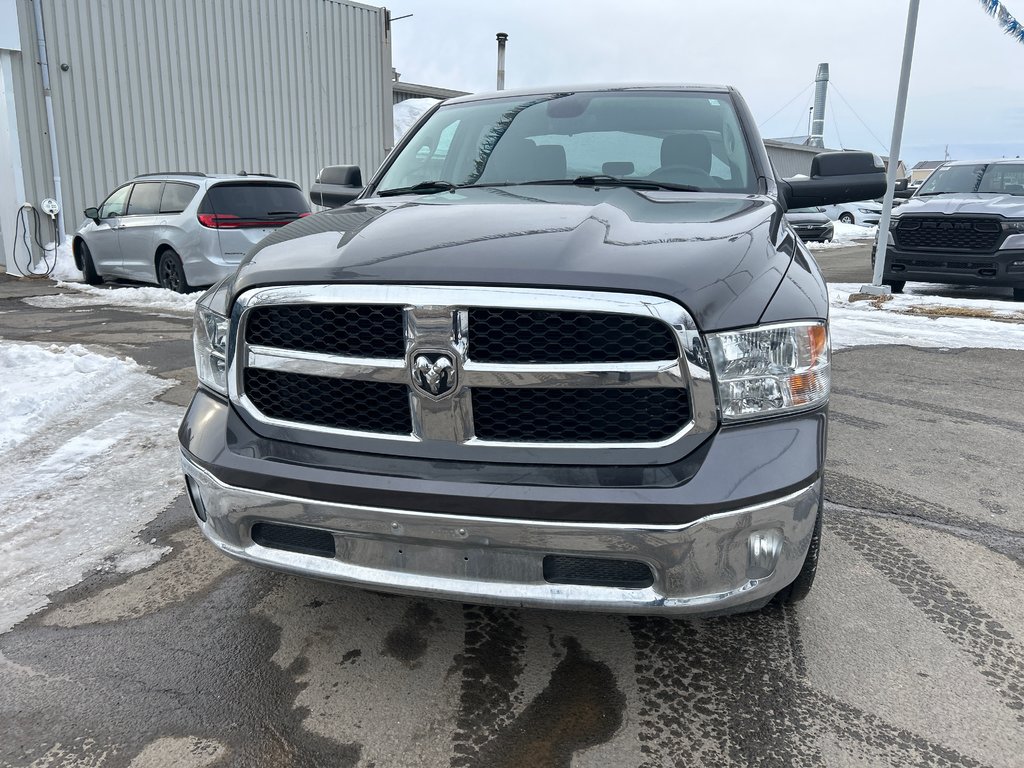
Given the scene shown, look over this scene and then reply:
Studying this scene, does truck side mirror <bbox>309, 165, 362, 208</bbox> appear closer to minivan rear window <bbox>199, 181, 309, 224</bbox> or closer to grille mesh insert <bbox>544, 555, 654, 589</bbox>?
grille mesh insert <bbox>544, 555, 654, 589</bbox>

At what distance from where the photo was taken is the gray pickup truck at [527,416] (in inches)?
70.8

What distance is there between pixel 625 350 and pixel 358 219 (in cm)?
113

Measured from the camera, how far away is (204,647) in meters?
2.33

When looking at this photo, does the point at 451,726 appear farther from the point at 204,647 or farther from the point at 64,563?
the point at 64,563

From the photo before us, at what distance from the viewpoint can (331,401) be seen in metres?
2.06

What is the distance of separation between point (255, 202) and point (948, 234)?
8.72 m

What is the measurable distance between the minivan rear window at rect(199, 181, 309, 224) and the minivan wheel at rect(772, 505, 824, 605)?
863 cm

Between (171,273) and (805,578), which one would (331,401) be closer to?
(805,578)

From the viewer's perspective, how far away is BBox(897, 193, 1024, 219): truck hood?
905 centimetres

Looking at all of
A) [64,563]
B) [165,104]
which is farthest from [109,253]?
[64,563]

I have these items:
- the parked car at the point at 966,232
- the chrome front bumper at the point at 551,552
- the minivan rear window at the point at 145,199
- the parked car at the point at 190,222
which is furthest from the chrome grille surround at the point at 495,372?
the minivan rear window at the point at 145,199

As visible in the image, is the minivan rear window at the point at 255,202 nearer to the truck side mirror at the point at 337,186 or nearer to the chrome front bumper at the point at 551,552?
the truck side mirror at the point at 337,186

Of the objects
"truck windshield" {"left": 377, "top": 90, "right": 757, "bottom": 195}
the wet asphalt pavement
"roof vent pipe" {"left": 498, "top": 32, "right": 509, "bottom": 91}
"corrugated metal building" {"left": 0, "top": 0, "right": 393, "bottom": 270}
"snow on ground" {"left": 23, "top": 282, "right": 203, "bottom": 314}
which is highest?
"roof vent pipe" {"left": 498, "top": 32, "right": 509, "bottom": 91}

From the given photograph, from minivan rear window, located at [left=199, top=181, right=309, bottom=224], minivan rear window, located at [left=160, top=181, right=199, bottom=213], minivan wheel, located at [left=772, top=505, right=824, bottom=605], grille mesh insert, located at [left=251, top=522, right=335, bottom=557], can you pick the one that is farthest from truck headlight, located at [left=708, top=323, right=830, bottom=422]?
minivan rear window, located at [left=160, top=181, right=199, bottom=213]
